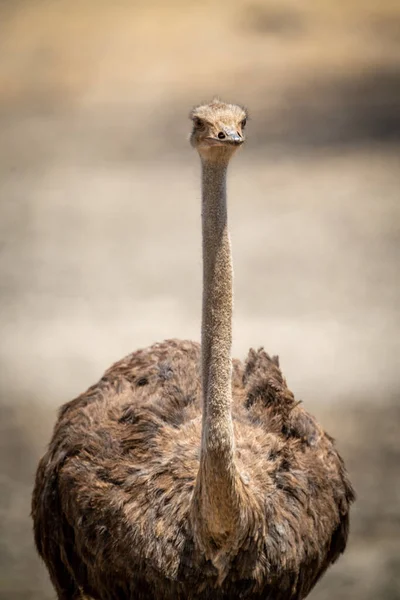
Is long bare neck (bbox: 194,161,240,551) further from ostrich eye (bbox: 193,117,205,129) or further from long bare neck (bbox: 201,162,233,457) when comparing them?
ostrich eye (bbox: 193,117,205,129)

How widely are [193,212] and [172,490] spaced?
702cm

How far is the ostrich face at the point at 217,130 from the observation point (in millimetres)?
4781

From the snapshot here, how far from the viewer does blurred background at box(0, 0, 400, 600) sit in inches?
354

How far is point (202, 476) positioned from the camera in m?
5.10

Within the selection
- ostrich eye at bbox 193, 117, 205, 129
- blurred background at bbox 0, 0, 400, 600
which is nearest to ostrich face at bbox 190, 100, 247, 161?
ostrich eye at bbox 193, 117, 205, 129

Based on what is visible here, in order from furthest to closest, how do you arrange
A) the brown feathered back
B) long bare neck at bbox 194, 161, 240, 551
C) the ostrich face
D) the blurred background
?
1. the blurred background
2. the brown feathered back
3. long bare neck at bbox 194, 161, 240, 551
4. the ostrich face

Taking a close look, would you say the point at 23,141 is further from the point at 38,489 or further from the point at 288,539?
the point at 288,539

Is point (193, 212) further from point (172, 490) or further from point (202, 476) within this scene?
point (202, 476)

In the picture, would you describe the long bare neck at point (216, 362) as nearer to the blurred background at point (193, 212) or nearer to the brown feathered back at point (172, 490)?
the brown feathered back at point (172, 490)

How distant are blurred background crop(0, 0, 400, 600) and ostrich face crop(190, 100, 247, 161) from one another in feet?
10.5

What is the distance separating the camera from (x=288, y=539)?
17.8 feet

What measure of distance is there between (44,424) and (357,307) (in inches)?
108

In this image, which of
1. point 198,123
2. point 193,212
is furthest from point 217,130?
point 193,212

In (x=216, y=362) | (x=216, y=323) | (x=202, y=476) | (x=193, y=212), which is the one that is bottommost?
(x=202, y=476)
